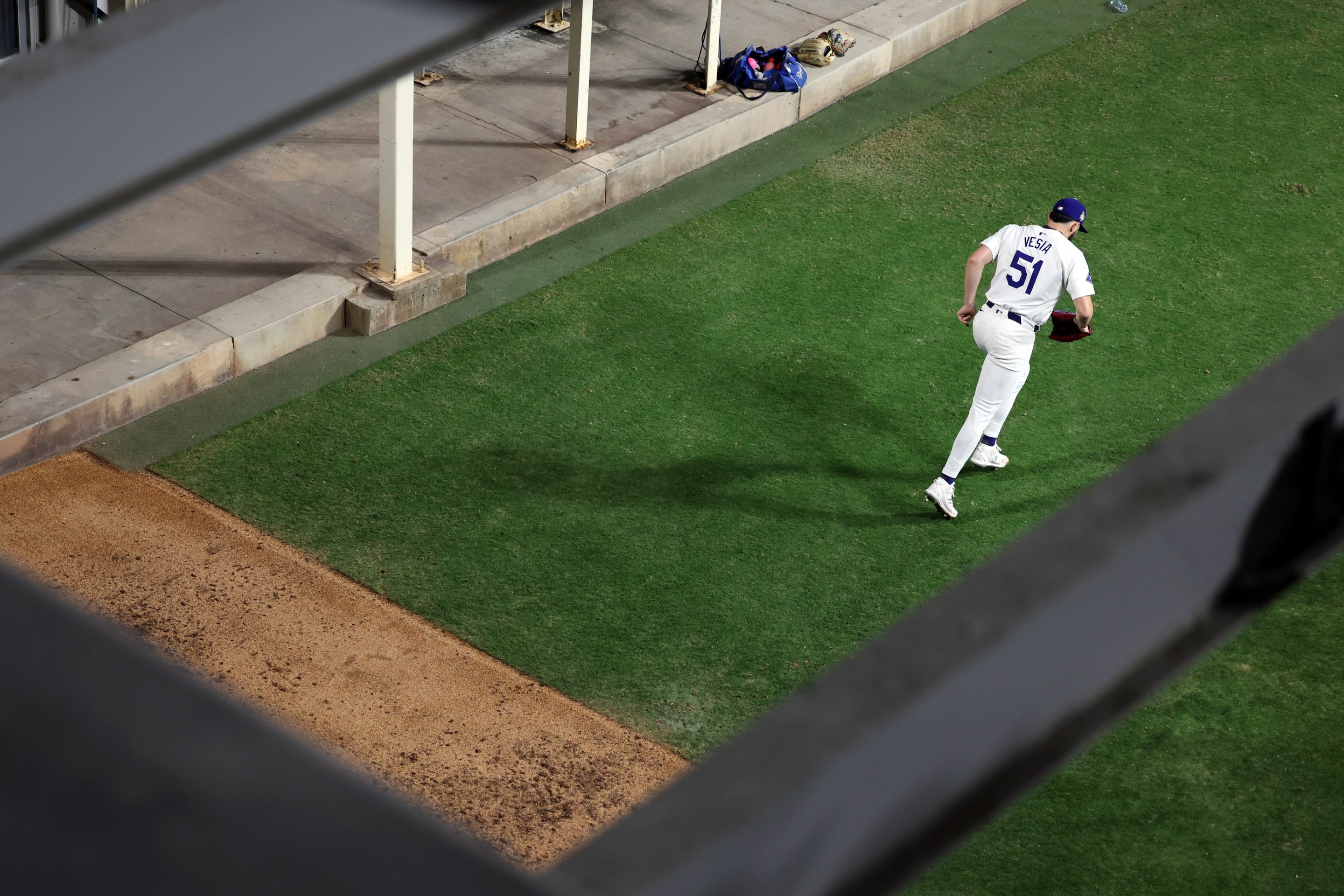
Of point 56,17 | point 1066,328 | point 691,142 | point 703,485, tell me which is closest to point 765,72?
point 691,142

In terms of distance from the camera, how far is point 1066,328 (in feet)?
27.6

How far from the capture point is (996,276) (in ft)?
27.0

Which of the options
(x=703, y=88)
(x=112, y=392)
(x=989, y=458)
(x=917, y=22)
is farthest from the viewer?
(x=917, y=22)

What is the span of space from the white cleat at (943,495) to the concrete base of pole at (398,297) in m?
3.43

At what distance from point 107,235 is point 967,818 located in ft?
34.3

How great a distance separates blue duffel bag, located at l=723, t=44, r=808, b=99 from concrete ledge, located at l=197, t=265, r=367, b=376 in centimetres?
415

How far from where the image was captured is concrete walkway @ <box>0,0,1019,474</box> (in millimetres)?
8812

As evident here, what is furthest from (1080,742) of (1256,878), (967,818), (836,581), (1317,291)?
(1317,291)

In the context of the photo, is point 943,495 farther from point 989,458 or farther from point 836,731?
point 836,731

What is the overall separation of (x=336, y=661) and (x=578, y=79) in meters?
5.41

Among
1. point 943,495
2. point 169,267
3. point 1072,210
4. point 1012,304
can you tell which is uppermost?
point 1072,210

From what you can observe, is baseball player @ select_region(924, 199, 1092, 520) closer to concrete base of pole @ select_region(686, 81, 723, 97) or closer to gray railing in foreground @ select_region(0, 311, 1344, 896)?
concrete base of pole @ select_region(686, 81, 723, 97)

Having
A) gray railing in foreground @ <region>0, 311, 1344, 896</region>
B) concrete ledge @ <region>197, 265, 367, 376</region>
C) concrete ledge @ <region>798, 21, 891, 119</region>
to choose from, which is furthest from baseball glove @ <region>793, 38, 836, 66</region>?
gray railing in foreground @ <region>0, 311, 1344, 896</region>

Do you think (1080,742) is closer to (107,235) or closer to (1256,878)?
(1256,878)
